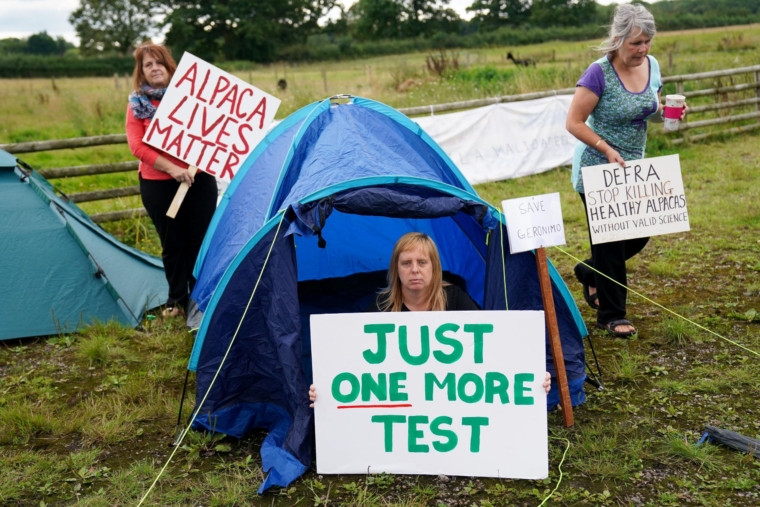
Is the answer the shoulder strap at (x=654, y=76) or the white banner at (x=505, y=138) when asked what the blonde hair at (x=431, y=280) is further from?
the white banner at (x=505, y=138)

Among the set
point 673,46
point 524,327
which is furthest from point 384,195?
point 673,46

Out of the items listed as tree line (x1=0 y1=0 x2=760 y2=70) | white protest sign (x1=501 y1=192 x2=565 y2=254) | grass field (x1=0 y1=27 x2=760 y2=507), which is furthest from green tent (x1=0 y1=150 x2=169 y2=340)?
tree line (x1=0 y1=0 x2=760 y2=70)

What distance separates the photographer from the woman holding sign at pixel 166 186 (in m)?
4.66

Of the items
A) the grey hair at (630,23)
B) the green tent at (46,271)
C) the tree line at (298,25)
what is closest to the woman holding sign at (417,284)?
the grey hair at (630,23)

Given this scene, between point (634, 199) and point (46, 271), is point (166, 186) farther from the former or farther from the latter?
point (634, 199)

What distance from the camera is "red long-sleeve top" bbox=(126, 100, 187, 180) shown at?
466cm

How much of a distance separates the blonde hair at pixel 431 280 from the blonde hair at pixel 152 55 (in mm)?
2331

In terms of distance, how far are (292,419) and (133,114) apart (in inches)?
99.4

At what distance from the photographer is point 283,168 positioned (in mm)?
3906

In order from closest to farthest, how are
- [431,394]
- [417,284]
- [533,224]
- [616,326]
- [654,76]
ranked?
[431,394] → [533,224] → [417,284] → [654,76] → [616,326]

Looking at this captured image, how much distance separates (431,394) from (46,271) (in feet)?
10.1

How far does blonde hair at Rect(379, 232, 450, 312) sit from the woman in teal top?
4.04 ft

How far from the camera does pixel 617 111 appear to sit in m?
3.92

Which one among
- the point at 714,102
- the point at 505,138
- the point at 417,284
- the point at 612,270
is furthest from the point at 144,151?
the point at 714,102
